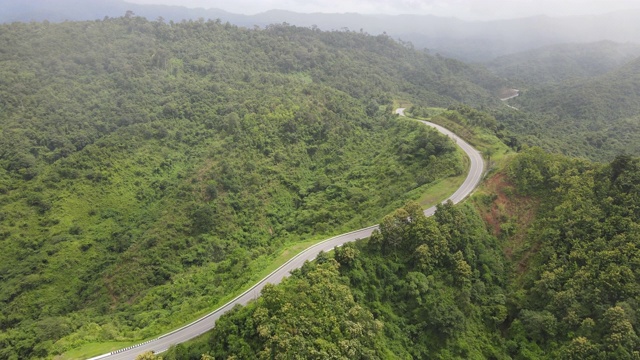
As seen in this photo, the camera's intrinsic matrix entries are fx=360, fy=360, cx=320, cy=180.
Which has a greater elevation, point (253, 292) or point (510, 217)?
point (510, 217)

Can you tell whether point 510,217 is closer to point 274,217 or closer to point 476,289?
point 476,289

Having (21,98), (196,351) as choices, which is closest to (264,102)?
(21,98)

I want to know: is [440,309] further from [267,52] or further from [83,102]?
[267,52]

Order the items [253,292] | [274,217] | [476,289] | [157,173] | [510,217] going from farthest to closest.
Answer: [157,173]
[274,217]
[510,217]
[476,289]
[253,292]

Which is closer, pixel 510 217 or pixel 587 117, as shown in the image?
pixel 510 217

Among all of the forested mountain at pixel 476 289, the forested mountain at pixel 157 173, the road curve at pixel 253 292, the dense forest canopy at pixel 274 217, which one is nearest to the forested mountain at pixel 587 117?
the dense forest canopy at pixel 274 217

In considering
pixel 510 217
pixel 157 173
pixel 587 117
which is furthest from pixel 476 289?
pixel 587 117

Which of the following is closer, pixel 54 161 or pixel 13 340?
pixel 13 340

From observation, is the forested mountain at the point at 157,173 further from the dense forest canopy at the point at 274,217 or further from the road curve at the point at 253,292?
the road curve at the point at 253,292
